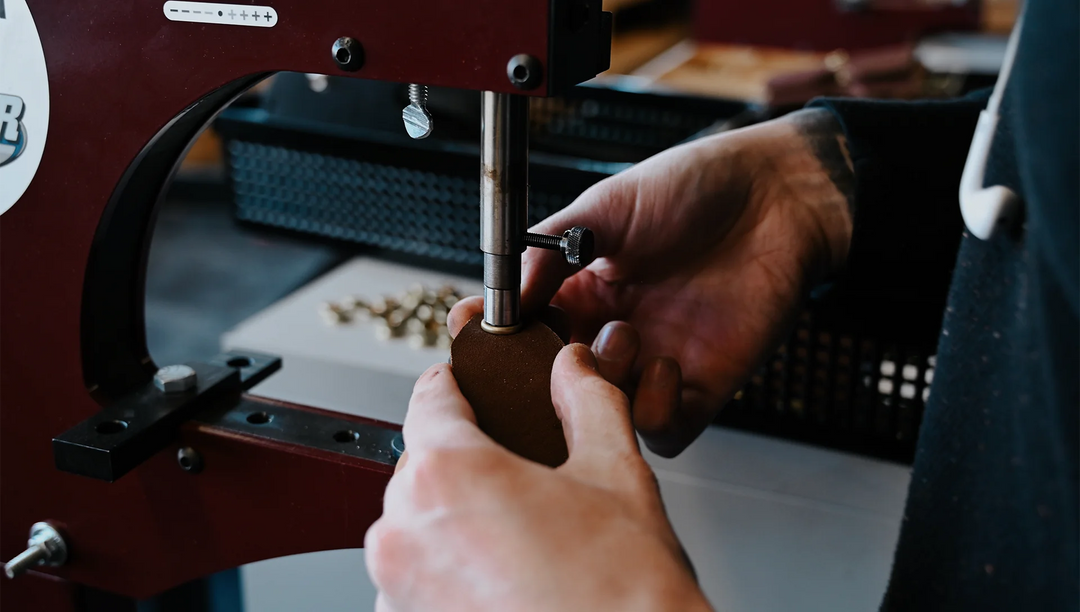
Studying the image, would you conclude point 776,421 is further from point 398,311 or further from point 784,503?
point 398,311

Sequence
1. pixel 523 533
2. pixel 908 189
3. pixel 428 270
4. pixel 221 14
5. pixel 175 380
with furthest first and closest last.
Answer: pixel 428 270
pixel 908 189
pixel 175 380
pixel 221 14
pixel 523 533

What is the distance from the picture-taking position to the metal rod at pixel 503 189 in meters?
0.47

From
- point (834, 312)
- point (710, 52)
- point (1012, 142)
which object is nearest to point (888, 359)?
point (834, 312)

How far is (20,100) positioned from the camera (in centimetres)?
54

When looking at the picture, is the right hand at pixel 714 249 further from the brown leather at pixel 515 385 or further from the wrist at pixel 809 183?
the brown leather at pixel 515 385

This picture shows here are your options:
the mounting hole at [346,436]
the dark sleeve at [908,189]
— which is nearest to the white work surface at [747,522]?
the dark sleeve at [908,189]

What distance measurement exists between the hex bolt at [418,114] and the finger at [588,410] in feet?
0.44

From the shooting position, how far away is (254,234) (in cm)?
116

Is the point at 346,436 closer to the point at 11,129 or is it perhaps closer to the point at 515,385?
the point at 515,385

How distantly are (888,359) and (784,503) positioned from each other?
15 cm

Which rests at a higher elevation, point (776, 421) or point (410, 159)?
point (410, 159)

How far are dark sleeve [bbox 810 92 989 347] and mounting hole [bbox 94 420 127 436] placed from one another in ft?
1.74

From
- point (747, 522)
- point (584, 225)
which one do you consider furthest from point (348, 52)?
point (747, 522)

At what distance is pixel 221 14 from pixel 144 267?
22cm
